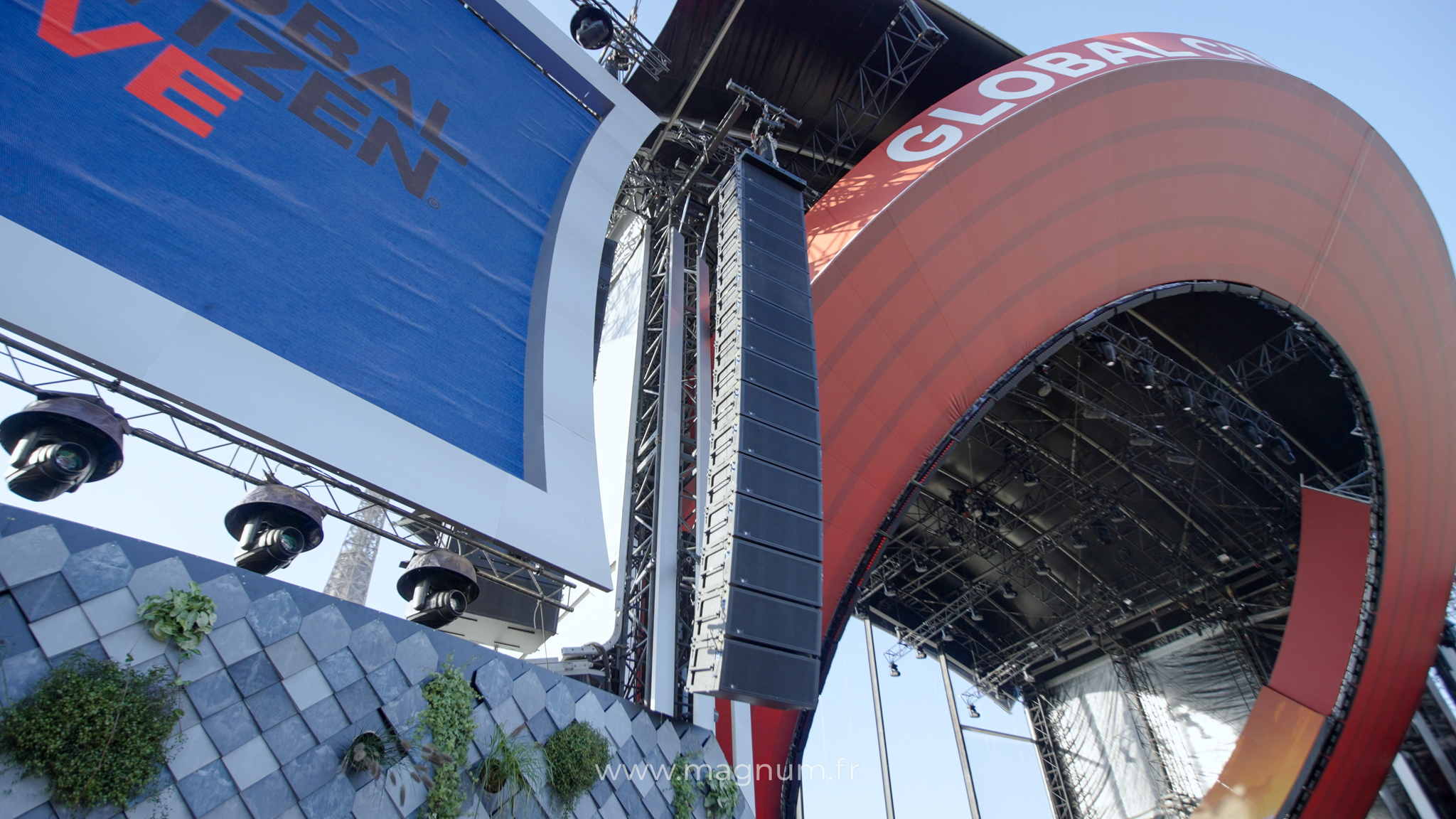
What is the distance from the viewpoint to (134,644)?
148 inches

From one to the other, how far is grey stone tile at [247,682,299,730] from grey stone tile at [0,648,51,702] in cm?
92

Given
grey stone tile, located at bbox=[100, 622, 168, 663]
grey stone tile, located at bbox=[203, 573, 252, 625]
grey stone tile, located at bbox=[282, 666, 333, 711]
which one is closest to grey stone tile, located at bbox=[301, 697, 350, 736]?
grey stone tile, located at bbox=[282, 666, 333, 711]

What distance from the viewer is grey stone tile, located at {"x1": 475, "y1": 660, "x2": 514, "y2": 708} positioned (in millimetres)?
5055

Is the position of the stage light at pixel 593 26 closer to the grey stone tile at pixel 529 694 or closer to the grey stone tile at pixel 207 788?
the grey stone tile at pixel 529 694

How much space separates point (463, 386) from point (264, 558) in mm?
1901

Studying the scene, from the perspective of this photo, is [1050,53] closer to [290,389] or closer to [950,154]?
[950,154]

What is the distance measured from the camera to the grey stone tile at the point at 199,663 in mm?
3848

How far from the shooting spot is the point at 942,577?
22.0 m

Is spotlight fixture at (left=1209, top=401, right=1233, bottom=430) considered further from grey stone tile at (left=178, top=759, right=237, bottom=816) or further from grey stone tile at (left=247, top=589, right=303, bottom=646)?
grey stone tile at (left=178, top=759, right=237, bottom=816)

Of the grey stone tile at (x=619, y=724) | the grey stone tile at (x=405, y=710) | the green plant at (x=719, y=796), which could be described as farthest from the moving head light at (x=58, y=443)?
the green plant at (x=719, y=796)

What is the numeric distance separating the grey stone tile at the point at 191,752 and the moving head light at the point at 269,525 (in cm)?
185

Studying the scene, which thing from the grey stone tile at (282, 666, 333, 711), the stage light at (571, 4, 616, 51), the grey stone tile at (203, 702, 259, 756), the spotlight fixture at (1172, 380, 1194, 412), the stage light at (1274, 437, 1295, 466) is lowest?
the grey stone tile at (203, 702, 259, 756)

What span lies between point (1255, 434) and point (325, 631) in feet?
51.0

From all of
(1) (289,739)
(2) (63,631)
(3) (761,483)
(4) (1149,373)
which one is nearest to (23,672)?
(2) (63,631)
